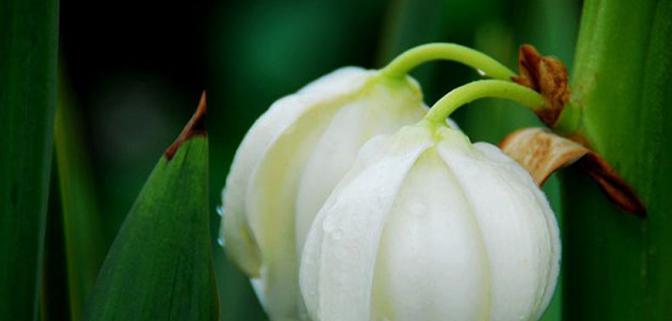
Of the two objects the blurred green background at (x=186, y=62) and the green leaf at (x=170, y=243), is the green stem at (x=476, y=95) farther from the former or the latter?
the blurred green background at (x=186, y=62)

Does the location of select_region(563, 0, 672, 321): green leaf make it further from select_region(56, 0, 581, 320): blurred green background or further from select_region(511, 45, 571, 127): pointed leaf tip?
select_region(56, 0, 581, 320): blurred green background

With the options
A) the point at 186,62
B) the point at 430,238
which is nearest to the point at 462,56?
the point at 430,238

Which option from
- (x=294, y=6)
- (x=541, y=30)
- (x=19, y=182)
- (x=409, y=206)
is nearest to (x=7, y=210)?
(x=19, y=182)

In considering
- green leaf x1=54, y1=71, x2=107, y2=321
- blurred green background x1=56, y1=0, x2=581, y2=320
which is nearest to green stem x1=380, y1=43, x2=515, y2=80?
green leaf x1=54, y1=71, x2=107, y2=321

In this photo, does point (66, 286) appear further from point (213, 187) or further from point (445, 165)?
point (213, 187)

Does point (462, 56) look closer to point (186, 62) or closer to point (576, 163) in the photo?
point (576, 163)

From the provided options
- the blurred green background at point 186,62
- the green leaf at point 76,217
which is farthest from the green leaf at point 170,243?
the blurred green background at point 186,62

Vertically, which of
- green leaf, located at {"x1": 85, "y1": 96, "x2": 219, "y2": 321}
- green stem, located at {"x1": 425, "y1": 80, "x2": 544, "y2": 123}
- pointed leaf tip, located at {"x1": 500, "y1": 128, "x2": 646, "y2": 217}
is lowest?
green leaf, located at {"x1": 85, "y1": 96, "x2": 219, "y2": 321}
